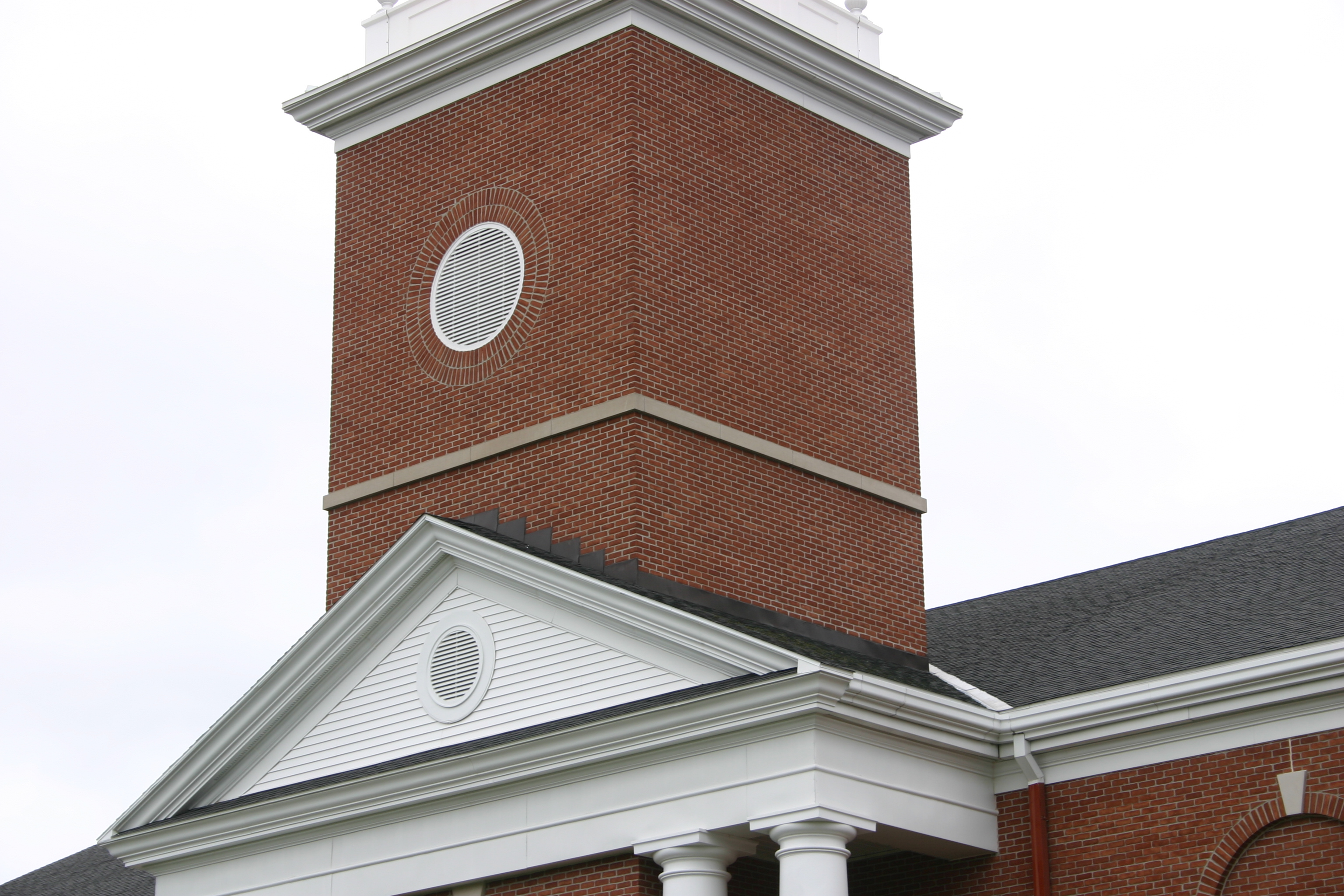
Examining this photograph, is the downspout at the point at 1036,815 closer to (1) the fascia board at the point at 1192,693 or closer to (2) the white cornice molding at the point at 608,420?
(1) the fascia board at the point at 1192,693

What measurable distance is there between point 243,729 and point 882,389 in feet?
23.8

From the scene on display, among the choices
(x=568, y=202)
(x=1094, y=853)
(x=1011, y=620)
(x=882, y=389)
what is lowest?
(x=1094, y=853)

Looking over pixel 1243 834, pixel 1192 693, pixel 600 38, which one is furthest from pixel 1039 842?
pixel 600 38

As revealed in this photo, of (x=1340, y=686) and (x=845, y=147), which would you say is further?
(x=845, y=147)

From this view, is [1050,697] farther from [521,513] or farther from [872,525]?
[521,513]

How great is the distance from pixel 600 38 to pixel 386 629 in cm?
635

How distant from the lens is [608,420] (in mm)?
20844

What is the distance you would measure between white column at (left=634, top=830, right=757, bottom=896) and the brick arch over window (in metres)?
3.61

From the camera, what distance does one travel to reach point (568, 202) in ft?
72.4

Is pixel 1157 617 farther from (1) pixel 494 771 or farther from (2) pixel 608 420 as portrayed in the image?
(1) pixel 494 771

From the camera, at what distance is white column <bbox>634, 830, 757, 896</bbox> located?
17781mm

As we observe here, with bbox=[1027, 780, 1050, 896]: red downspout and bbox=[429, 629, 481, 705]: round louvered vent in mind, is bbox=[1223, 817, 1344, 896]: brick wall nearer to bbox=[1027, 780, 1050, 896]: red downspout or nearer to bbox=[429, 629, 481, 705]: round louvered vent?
bbox=[1027, 780, 1050, 896]: red downspout

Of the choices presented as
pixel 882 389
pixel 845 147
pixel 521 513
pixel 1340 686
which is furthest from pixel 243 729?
pixel 1340 686

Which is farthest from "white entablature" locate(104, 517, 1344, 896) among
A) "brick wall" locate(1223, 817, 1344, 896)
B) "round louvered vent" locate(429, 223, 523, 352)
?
"round louvered vent" locate(429, 223, 523, 352)
